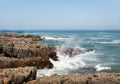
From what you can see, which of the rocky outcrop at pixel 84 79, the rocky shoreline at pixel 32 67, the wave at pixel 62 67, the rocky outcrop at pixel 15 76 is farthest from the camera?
the wave at pixel 62 67

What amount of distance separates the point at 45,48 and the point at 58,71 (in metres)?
5.58

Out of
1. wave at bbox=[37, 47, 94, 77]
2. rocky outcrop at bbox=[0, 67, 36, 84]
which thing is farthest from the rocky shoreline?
wave at bbox=[37, 47, 94, 77]

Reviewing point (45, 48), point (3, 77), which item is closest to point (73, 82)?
point (3, 77)

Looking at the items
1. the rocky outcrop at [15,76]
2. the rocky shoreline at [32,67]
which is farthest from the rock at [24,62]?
the rocky outcrop at [15,76]

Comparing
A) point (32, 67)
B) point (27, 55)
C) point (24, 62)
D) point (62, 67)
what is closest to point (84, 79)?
point (32, 67)

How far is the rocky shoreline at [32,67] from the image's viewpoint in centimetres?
1478

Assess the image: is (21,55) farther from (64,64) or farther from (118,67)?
(118,67)

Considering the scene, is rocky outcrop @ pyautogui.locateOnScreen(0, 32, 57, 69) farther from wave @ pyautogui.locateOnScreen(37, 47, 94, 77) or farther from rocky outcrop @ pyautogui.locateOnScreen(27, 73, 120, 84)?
rocky outcrop @ pyautogui.locateOnScreen(27, 73, 120, 84)

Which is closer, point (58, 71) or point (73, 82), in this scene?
point (73, 82)

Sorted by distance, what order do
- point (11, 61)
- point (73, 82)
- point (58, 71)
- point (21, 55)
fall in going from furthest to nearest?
point (21, 55) < point (58, 71) < point (11, 61) < point (73, 82)

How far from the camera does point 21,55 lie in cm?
2861

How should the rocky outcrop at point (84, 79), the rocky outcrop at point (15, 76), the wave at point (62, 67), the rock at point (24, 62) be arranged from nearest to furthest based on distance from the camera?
1. the rocky outcrop at point (84, 79)
2. the rocky outcrop at point (15, 76)
3. the rock at point (24, 62)
4. the wave at point (62, 67)

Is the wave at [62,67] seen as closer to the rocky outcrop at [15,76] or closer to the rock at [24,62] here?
the rock at [24,62]

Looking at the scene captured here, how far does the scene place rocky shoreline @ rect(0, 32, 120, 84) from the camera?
48.5 ft
